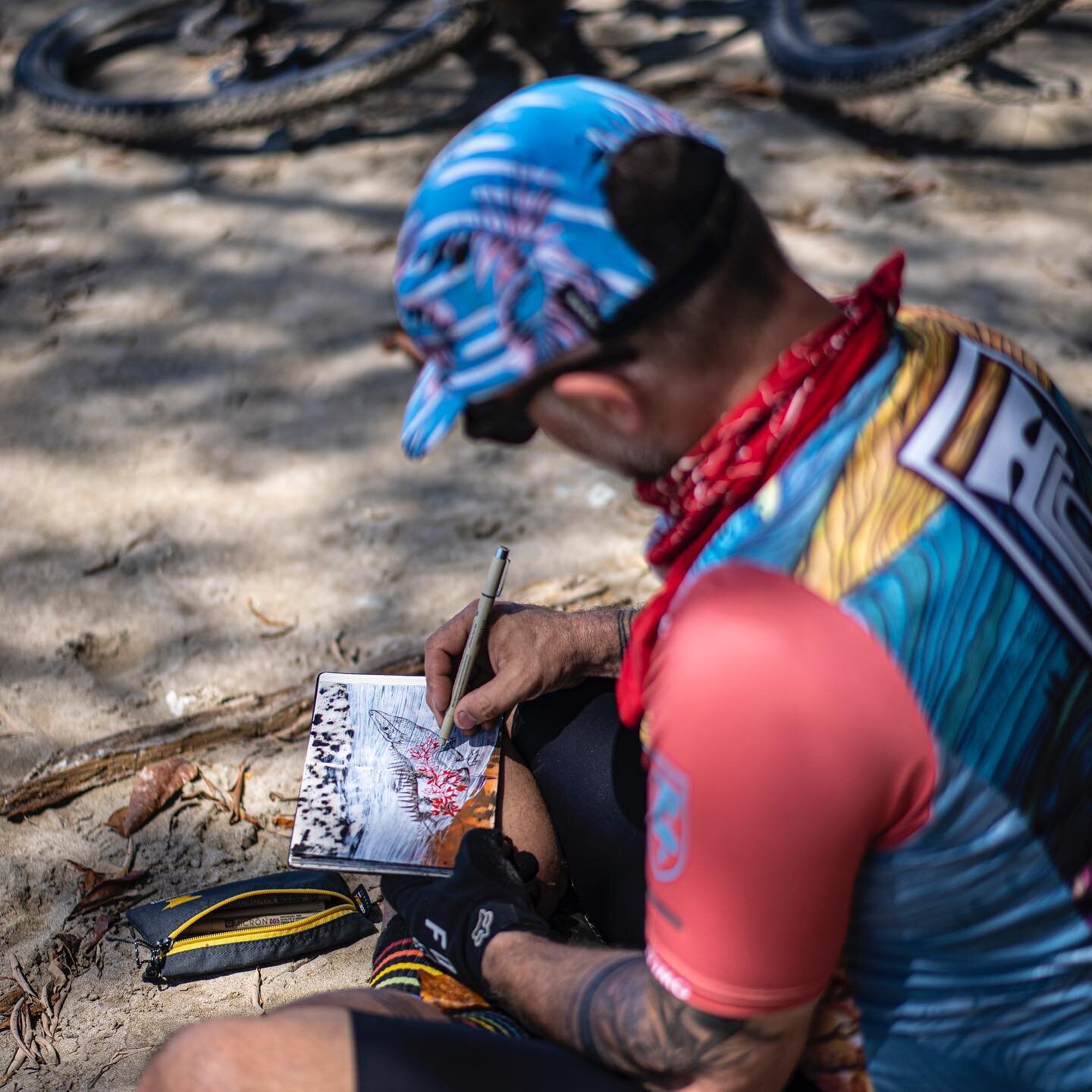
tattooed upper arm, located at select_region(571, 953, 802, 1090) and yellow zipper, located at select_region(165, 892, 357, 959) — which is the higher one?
tattooed upper arm, located at select_region(571, 953, 802, 1090)

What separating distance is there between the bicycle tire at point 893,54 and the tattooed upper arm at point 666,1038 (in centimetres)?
310

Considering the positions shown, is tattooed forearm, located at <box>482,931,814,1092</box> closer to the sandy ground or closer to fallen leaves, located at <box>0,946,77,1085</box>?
the sandy ground

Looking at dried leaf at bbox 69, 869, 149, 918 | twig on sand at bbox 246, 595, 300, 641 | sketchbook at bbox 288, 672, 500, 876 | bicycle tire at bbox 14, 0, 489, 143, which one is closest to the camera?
sketchbook at bbox 288, 672, 500, 876

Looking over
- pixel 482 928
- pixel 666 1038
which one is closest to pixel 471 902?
pixel 482 928

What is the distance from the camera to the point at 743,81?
3.93 metres

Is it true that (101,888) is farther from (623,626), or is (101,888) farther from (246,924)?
(623,626)

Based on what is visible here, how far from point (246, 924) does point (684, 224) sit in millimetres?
1226

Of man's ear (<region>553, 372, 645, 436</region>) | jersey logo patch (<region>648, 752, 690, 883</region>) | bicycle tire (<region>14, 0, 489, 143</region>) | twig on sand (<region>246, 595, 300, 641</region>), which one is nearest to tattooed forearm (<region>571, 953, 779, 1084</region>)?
jersey logo patch (<region>648, 752, 690, 883</region>)

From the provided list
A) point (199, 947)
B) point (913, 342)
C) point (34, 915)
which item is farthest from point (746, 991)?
point (34, 915)

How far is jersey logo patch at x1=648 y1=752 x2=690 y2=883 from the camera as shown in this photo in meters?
0.93

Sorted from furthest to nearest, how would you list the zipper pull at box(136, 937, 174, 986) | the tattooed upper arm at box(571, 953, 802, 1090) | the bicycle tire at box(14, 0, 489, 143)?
the bicycle tire at box(14, 0, 489, 143), the zipper pull at box(136, 937, 174, 986), the tattooed upper arm at box(571, 953, 802, 1090)

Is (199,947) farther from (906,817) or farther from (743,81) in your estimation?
(743,81)

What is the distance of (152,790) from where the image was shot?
1.96m

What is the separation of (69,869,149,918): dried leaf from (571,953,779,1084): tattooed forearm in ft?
3.15
